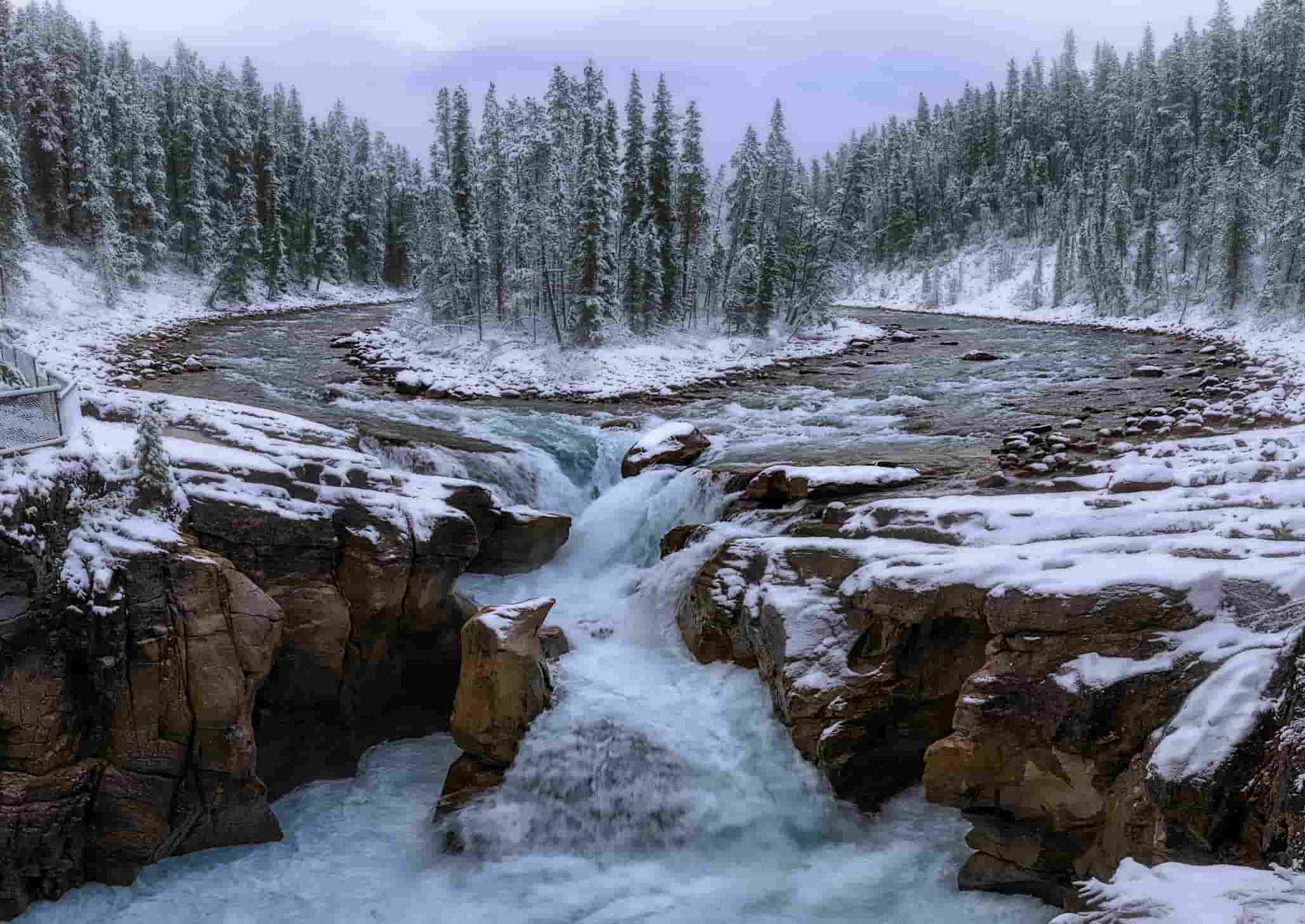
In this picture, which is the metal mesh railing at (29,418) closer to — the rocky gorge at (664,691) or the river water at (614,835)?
the rocky gorge at (664,691)

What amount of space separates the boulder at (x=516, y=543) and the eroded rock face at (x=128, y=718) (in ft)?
18.7

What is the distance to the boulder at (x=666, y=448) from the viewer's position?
71.7 ft

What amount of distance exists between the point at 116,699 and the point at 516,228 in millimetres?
41038

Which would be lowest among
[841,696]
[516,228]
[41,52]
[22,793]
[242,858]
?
[242,858]

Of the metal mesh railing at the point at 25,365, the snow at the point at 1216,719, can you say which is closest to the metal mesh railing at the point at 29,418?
the metal mesh railing at the point at 25,365

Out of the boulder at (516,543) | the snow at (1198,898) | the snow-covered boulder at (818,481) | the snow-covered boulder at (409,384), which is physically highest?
the snow at (1198,898)

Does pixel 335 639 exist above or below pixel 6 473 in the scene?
below

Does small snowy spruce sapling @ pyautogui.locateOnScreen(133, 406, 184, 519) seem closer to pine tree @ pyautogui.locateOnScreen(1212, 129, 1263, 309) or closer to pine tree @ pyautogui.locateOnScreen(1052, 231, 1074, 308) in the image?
pine tree @ pyautogui.locateOnScreen(1212, 129, 1263, 309)

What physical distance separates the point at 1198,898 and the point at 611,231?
45.3 m

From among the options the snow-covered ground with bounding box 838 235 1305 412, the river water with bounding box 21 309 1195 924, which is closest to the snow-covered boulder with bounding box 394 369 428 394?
the river water with bounding box 21 309 1195 924

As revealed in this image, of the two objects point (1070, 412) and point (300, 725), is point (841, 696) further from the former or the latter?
point (1070, 412)

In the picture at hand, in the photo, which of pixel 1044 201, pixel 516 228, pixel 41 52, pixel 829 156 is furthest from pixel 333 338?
pixel 829 156

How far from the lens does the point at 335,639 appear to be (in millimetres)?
13336

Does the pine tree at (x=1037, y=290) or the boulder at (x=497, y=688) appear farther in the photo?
the pine tree at (x=1037, y=290)
